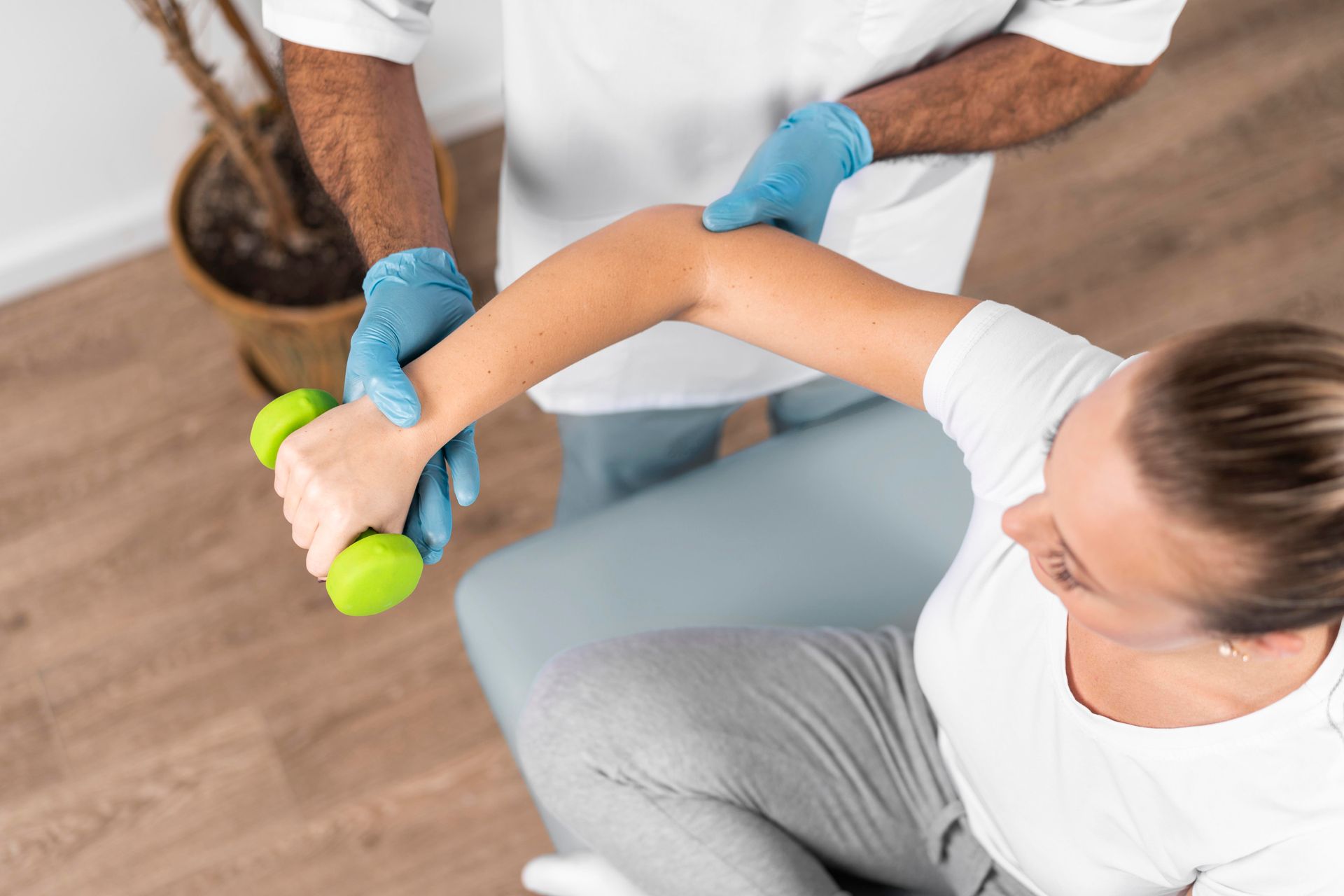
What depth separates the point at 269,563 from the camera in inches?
72.2

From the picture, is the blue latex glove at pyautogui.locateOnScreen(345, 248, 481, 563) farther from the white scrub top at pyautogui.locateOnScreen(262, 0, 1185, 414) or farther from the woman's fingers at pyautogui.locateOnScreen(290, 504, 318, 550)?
the white scrub top at pyautogui.locateOnScreen(262, 0, 1185, 414)

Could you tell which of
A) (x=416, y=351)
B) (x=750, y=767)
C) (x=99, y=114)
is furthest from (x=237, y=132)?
(x=750, y=767)

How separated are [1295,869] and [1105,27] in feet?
2.57

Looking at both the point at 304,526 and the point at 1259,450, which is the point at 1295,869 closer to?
the point at 1259,450

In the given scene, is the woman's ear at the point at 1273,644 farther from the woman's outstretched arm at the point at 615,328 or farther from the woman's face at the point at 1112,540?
the woman's outstretched arm at the point at 615,328

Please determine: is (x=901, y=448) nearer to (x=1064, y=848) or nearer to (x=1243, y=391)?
(x=1064, y=848)

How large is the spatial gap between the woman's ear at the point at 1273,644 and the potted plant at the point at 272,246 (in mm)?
1315

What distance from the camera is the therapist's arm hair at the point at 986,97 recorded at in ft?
3.60

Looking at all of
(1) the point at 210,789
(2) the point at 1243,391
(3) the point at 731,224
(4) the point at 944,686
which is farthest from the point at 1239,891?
(1) the point at 210,789

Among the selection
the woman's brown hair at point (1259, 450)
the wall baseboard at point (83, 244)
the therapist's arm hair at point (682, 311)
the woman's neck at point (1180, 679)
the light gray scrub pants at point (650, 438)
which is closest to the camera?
the woman's brown hair at point (1259, 450)

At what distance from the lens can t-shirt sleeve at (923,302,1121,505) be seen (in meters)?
0.88

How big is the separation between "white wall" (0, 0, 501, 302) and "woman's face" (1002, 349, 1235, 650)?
1.59 m

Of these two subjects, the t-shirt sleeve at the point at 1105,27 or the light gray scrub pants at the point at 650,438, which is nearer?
the t-shirt sleeve at the point at 1105,27

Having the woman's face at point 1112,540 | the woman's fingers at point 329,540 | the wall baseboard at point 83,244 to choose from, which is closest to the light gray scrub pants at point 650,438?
the woman's fingers at point 329,540
